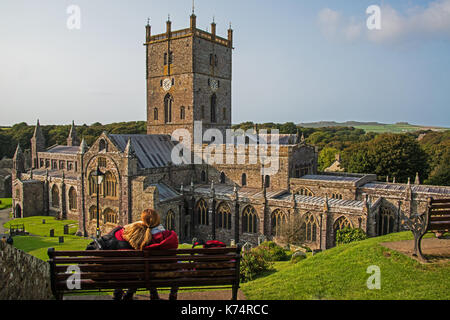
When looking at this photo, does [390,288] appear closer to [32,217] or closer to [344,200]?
[344,200]

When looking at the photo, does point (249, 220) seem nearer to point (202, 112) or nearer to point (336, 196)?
point (336, 196)

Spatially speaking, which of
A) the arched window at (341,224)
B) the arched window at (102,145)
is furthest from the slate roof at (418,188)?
the arched window at (102,145)

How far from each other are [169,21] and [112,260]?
3427cm

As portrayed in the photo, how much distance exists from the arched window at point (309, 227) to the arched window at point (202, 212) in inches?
358

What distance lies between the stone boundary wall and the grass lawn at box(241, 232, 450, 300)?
505cm

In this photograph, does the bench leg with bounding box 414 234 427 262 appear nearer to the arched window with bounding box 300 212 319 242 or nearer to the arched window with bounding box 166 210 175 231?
the arched window with bounding box 300 212 319 242

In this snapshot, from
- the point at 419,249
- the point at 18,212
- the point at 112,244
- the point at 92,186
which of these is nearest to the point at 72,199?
the point at 18,212

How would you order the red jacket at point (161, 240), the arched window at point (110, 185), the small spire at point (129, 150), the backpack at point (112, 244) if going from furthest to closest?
1. the arched window at point (110, 185)
2. the small spire at point (129, 150)
3. the backpack at point (112, 244)
4. the red jacket at point (161, 240)

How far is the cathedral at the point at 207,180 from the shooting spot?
2600 centimetres

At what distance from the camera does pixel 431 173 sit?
1838 inches

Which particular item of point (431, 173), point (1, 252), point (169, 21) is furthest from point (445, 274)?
point (431, 173)

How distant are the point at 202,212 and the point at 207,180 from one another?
15.4 ft

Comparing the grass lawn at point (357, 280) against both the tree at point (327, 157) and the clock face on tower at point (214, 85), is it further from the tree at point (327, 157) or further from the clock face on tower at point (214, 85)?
the tree at point (327, 157)

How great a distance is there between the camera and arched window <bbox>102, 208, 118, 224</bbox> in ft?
98.5
